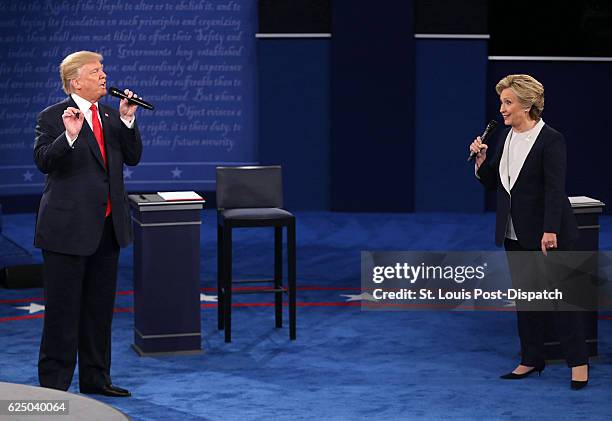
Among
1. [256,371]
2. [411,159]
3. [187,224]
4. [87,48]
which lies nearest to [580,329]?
[256,371]

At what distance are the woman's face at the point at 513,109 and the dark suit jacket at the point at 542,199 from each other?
12cm

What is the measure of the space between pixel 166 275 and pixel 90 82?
1.52 m

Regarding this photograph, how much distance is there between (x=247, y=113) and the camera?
1238cm

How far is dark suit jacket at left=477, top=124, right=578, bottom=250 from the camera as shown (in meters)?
5.80

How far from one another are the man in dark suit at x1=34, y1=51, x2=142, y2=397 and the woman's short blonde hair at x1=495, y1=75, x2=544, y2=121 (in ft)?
6.18

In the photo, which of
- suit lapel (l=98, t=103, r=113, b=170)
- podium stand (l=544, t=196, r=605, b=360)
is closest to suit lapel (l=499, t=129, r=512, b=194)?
podium stand (l=544, t=196, r=605, b=360)

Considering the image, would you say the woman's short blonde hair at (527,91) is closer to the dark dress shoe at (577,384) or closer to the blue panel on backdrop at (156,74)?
the dark dress shoe at (577,384)

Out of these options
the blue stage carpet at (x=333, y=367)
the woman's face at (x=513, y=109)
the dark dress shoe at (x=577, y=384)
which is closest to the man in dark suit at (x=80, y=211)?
the blue stage carpet at (x=333, y=367)

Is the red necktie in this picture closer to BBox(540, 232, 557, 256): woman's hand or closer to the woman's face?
the woman's face

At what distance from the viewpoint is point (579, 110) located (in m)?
12.3

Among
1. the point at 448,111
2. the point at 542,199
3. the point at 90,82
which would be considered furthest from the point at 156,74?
the point at 542,199

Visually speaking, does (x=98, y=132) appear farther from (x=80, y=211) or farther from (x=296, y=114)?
(x=296, y=114)

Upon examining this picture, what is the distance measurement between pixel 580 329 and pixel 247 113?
6879 millimetres

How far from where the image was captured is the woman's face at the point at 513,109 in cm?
591
